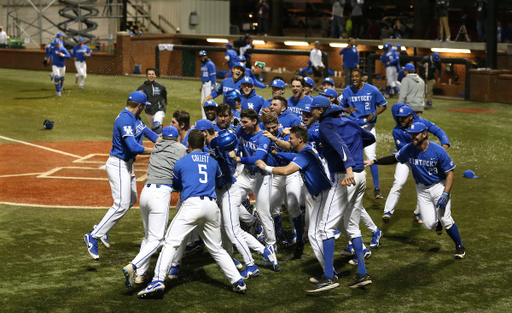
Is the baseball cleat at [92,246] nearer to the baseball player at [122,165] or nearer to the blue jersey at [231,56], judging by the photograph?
the baseball player at [122,165]

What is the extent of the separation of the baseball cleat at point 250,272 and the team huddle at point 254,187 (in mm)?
14

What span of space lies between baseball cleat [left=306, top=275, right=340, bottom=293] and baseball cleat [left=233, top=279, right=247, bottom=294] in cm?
73

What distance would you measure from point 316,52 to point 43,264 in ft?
56.8

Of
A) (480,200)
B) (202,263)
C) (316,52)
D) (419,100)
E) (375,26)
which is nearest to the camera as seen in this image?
(202,263)

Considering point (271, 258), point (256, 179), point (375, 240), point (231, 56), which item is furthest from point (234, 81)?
point (231, 56)

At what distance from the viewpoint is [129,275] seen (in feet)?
21.2

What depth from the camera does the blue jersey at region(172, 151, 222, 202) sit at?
6.58m

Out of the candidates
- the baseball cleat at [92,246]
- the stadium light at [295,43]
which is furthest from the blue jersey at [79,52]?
the baseball cleat at [92,246]

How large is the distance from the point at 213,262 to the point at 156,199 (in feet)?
4.64

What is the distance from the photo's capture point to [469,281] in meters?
Answer: 7.18

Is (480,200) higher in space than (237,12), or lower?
lower

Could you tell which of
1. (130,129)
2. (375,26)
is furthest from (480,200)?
(375,26)

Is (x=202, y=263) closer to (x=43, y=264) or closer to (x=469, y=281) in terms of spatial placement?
(x=43, y=264)

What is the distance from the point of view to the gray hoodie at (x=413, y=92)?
14.1 metres
